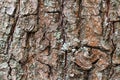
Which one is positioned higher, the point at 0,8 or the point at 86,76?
the point at 0,8

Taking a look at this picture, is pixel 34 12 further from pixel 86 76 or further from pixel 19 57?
pixel 86 76

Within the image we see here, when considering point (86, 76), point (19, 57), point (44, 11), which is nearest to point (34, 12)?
point (44, 11)

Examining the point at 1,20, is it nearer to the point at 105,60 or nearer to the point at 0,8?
the point at 0,8

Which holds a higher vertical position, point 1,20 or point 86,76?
point 1,20

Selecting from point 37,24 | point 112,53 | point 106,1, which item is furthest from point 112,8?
point 37,24

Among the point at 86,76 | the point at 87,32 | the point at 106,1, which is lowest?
the point at 86,76

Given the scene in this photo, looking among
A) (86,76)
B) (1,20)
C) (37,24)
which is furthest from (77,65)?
(1,20)
